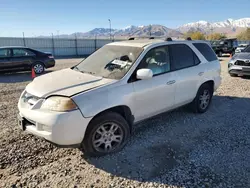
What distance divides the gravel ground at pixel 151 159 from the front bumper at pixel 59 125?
47cm

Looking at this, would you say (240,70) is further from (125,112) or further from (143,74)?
(125,112)

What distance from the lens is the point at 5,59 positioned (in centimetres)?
1073

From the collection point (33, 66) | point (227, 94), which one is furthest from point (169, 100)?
point (33, 66)

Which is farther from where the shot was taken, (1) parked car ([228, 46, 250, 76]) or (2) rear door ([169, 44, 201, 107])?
(1) parked car ([228, 46, 250, 76])

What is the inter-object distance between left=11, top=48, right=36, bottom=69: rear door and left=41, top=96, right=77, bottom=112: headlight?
9148mm

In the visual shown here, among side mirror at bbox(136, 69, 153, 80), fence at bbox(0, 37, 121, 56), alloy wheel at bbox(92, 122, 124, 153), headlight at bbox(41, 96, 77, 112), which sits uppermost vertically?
fence at bbox(0, 37, 121, 56)

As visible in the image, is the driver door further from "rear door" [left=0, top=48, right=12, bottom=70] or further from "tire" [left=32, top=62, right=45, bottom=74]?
"rear door" [left=0, top=48, right=12, bottom=70]

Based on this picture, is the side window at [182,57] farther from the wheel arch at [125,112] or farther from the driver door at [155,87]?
the wheel arch at [125,112]

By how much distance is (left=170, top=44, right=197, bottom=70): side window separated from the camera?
4.38 meters

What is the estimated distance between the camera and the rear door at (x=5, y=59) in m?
10.6

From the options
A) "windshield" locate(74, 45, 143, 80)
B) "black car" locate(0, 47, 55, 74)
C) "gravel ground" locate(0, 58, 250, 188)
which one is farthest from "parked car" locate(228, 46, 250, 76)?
"black car" locate(0, 47, 55, 74)

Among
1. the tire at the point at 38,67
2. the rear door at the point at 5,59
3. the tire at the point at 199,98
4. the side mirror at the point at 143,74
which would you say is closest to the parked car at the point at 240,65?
the tire at the point at 199,98

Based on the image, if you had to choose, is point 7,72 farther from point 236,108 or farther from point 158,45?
point 236,108

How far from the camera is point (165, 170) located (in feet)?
10.3
